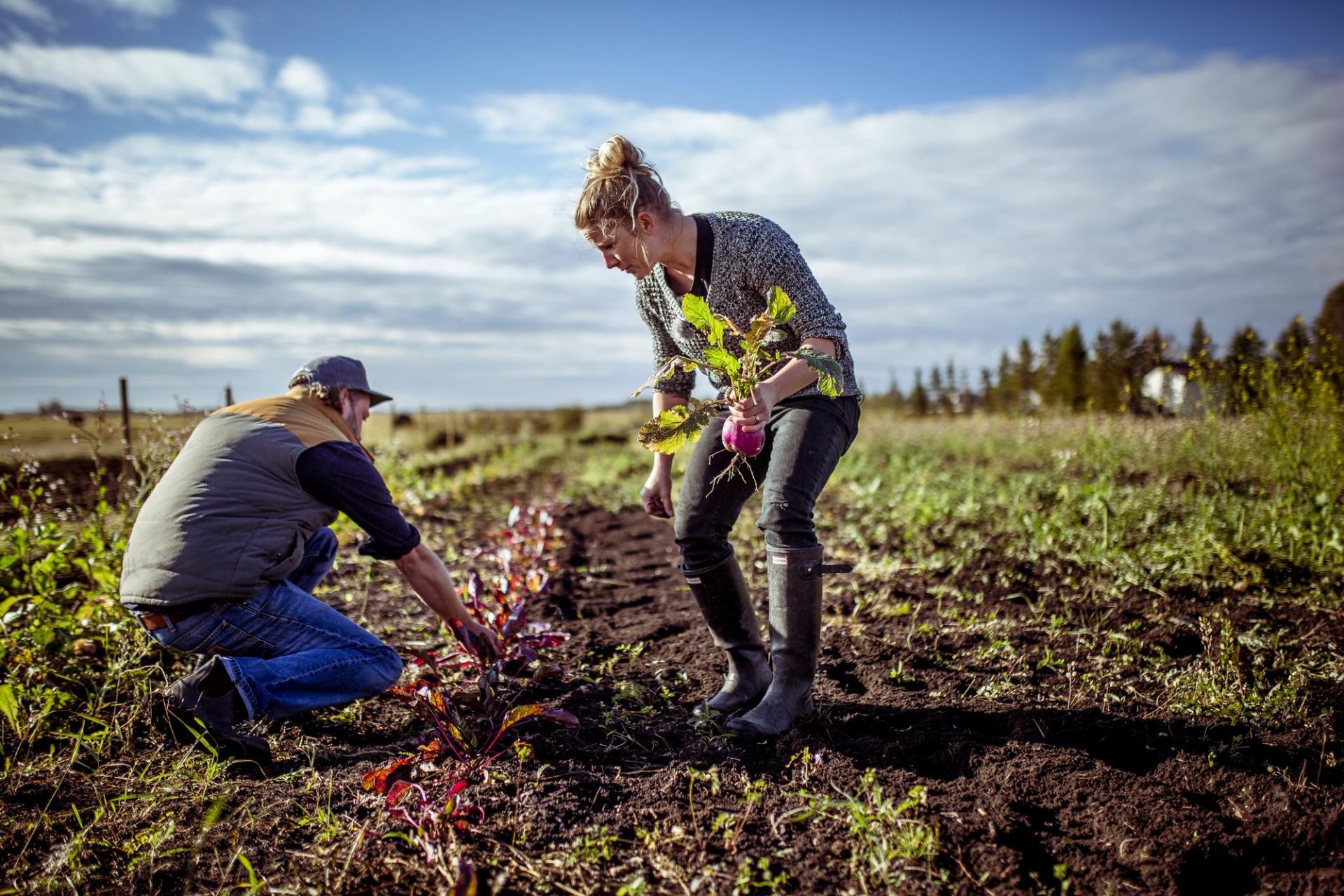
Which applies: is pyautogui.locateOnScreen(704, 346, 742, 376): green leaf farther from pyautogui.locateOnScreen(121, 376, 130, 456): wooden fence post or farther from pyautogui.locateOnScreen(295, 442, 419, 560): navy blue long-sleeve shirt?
pyautogui.locateOnScreen(121, 376, 130, 456): wooden fence post

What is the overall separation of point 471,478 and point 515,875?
7579 mm

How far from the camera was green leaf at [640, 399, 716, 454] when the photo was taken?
211cm

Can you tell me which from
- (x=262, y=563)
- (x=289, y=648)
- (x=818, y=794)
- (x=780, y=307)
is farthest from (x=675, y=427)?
(x=289, y=648)

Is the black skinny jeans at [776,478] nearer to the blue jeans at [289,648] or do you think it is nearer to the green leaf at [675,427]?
the green leaf at [675,427]

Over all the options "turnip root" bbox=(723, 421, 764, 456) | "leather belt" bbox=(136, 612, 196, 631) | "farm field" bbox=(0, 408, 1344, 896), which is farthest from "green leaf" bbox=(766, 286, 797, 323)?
"leather belt" bbox=(136, 612, 196, 631)

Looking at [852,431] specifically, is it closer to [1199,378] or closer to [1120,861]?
[1120,861]

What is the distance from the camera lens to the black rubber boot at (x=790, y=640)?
223 cm

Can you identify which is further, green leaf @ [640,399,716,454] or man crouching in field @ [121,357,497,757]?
man crouching in field @ [121,357,497,757]

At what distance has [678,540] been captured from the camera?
2.47m

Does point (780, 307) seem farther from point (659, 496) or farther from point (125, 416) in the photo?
point (125, 416)

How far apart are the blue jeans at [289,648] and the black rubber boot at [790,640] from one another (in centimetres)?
117

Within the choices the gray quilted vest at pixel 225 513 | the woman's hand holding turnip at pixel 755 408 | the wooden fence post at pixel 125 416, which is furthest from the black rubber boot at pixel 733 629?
the wooden fence post at pixel 125 416

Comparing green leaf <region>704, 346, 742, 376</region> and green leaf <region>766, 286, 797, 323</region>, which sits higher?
green leaf <region>766, 286, 797, 323</region>

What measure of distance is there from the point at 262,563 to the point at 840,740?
178 cm
